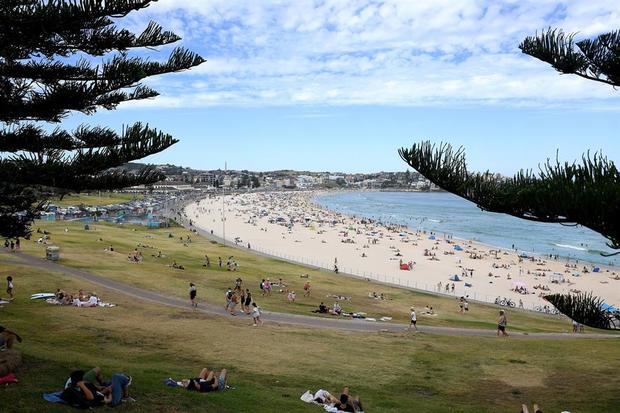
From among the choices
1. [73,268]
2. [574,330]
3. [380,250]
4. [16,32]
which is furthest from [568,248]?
[16,32]

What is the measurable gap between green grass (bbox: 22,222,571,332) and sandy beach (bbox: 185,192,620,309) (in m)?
5.86

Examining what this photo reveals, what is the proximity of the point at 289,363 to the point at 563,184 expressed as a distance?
28.4 ft

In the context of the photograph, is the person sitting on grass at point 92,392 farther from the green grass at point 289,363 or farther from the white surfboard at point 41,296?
the white surfboard at point 41,296

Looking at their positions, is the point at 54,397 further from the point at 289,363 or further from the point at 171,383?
the point at 289,363

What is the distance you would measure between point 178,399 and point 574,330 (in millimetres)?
18631

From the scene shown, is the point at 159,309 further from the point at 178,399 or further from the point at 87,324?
the point at 178,399

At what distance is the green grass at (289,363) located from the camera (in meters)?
8.81

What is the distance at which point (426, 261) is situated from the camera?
49.8 metres

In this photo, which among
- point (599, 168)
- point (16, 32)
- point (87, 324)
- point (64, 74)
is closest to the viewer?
point (599, 168)

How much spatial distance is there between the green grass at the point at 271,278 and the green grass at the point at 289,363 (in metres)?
4.94

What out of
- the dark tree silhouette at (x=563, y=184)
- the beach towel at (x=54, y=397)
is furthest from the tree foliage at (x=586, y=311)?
the beach towel at (x=54, y=397)

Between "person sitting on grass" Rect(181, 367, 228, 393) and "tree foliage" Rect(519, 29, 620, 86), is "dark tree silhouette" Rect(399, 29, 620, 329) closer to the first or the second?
"tree foliage" Rect(519, 29, 620, 86)

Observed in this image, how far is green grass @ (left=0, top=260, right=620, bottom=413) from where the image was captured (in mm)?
8812

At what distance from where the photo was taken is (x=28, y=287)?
62.2 ft
